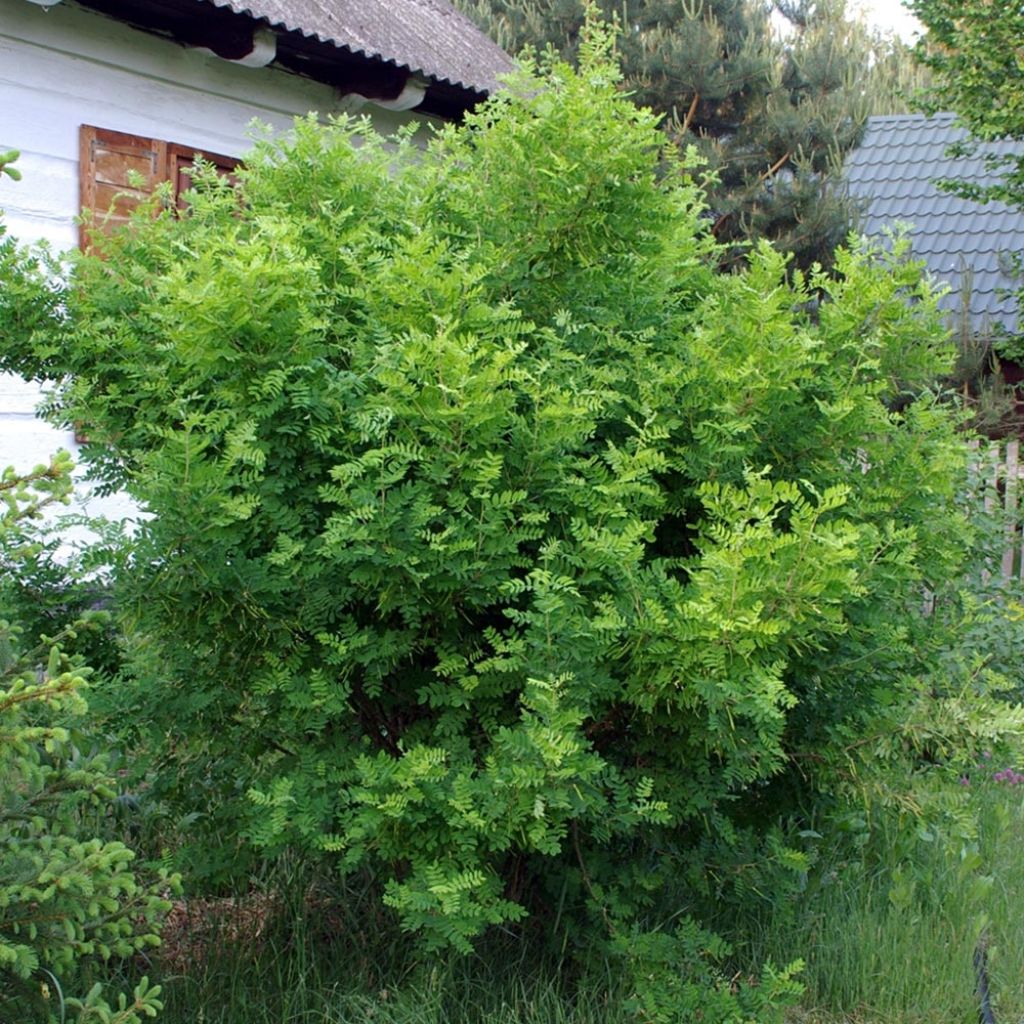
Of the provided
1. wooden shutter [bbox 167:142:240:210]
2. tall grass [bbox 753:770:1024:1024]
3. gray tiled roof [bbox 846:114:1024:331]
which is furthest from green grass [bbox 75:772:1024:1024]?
gray tiled roof [bbox 846:114:1024:331]

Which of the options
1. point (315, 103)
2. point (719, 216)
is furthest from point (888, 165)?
point (315, 103)

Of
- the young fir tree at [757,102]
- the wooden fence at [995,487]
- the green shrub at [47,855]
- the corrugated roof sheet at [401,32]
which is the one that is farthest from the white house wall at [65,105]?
the young fir tree at [757,102]

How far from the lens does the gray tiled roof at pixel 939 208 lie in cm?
1382

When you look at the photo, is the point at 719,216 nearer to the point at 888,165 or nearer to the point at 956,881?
the point at 888,165

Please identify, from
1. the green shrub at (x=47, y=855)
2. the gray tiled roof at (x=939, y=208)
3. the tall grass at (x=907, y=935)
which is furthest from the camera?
the gray tiled roof at (x=939, y=208)

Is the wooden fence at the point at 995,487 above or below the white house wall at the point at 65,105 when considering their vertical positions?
below

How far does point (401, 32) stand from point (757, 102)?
6.18 meters

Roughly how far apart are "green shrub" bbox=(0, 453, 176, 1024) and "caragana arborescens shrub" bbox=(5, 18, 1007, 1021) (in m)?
0.28

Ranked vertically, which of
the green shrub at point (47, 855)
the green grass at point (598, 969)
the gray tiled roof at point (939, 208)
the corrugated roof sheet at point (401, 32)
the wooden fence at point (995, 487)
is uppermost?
the gray tiled roof at point (939, 208)

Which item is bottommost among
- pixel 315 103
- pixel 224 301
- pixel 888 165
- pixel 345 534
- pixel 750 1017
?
pixel 750 1017

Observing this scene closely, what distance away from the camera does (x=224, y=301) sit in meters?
2.33

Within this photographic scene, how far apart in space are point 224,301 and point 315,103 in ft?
16.3

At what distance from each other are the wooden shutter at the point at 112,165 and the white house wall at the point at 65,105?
0.14 feet

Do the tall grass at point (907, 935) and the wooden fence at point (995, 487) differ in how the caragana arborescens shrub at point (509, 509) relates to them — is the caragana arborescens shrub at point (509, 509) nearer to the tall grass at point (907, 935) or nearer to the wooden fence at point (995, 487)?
the tall grass at point (907, 935)
